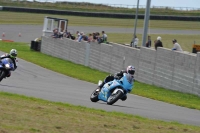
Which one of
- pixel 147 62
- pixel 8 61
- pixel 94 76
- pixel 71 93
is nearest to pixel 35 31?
pixel 94 76

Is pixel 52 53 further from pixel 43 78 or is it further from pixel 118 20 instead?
pixel 118 20

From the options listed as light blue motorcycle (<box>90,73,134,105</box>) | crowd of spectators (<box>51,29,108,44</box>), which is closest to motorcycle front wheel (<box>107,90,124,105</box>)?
light blue motorcycle (<box>90,73,134,105</box>)

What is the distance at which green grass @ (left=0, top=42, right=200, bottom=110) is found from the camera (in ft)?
71.9

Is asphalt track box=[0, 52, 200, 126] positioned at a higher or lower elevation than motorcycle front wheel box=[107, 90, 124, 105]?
lower

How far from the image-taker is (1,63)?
20.3 meters

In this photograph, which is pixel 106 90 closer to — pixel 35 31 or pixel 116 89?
pixel 116 89

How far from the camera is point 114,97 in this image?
16.6 m

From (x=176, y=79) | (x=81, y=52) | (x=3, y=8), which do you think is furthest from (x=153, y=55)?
(x=3, y=8)

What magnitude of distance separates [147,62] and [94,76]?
3.01m

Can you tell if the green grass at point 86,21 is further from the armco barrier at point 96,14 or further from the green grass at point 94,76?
the green grass at point 94,76

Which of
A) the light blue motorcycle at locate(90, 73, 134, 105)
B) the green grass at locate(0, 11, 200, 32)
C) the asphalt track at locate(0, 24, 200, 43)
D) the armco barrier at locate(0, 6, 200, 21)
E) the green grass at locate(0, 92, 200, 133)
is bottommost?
the asphalt track at locate(0, 24, 200, 43)

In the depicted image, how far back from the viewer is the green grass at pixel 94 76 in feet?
71.9

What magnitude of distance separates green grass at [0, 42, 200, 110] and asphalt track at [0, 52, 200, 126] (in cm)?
69

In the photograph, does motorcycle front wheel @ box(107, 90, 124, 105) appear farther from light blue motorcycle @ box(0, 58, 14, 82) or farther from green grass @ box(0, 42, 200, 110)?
light blue motorcycle @ box(0, 58, 14, 82)
